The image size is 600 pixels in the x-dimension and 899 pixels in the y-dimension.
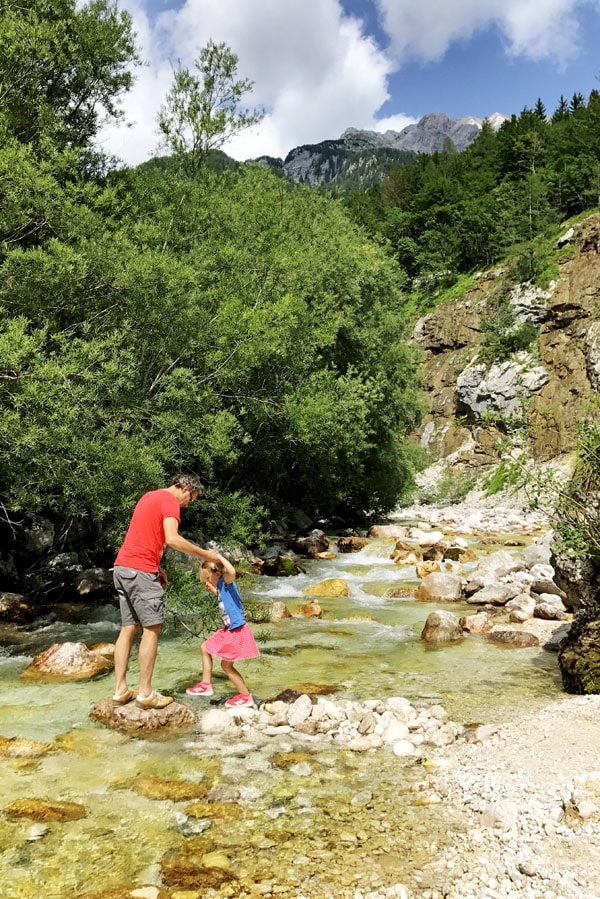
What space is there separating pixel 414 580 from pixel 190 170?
1400cm

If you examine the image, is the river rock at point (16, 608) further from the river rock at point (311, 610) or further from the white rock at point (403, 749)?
the white rock at point (403, 749)

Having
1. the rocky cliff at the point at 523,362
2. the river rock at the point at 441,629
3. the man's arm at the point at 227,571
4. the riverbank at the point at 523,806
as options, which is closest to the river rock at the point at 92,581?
the river rock at the point at 441,629

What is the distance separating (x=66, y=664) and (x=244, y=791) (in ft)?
14.3

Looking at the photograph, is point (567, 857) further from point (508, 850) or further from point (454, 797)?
point (454, 797)

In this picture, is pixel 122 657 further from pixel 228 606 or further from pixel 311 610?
pixel 311 610

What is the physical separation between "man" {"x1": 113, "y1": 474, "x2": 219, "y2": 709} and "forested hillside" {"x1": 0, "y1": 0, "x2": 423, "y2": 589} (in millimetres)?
3422

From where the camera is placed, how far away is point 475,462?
45000mm

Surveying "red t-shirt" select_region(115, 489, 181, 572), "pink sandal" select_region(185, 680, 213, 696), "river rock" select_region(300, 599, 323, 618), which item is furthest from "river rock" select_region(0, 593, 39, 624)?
"red t-shirt" select_region(115, 489, 181, 572)

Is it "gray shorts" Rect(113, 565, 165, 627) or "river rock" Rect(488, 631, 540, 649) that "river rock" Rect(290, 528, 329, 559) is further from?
"gray shorts" Rect(113, 565, 165, 627)

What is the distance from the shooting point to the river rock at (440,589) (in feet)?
46.0

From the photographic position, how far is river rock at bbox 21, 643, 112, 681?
825cm

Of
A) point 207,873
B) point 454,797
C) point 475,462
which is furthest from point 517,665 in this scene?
point 475,462

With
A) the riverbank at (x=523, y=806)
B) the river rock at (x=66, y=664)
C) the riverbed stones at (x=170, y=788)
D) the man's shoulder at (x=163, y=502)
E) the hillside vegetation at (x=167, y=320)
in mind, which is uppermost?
the hillside vegetation at (x=167, y=320)

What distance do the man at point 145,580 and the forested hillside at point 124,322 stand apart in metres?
3.42
